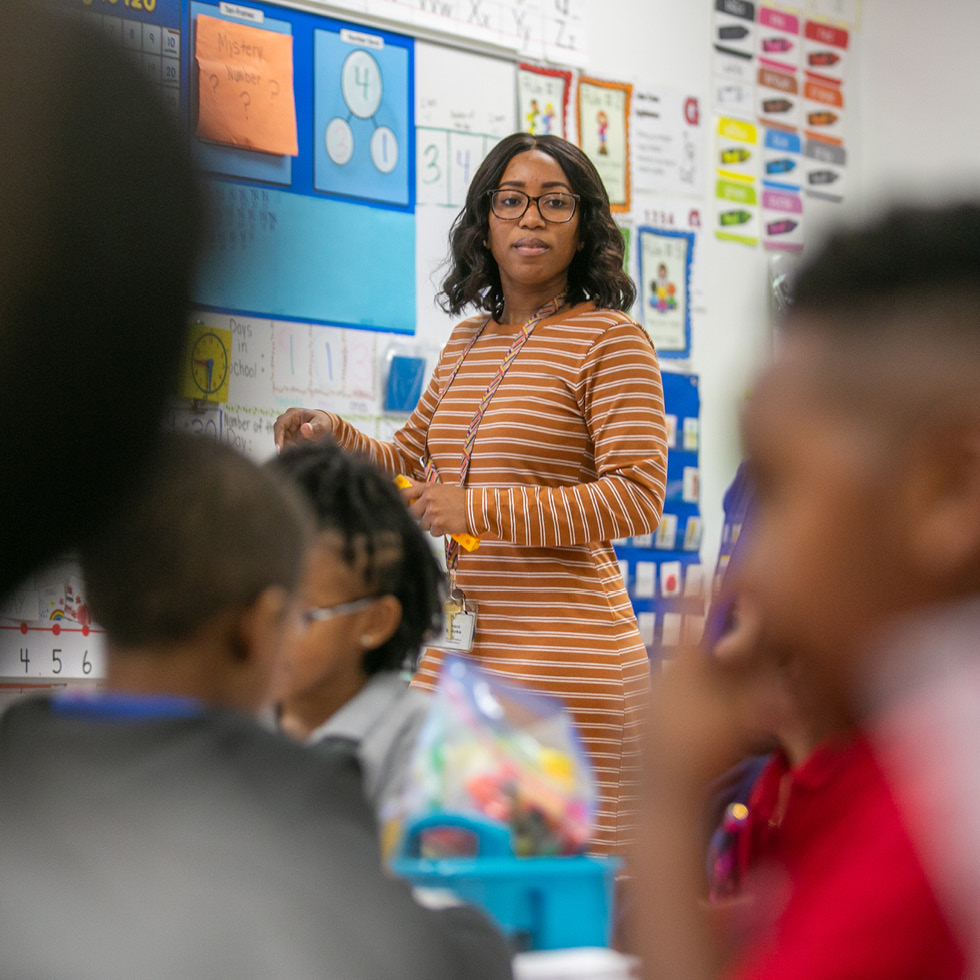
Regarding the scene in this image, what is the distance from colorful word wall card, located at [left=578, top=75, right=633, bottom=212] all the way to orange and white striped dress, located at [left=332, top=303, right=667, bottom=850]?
1.56 metres

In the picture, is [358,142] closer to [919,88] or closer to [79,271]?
[919,88]

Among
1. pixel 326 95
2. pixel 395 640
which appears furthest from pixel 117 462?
pixel 326 95

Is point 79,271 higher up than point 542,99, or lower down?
lower down

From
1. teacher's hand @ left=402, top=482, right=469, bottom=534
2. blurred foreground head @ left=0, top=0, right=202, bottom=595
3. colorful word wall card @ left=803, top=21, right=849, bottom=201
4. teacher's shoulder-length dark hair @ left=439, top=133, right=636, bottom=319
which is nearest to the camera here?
blurred foreground head @ left=0, top=0, right=202, bottom=595

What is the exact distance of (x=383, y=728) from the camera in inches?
48.7

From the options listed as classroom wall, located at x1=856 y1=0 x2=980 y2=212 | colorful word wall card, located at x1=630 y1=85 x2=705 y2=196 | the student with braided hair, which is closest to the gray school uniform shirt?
the student with braided hair

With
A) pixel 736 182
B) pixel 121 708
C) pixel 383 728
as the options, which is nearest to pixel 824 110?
pixel 736 182

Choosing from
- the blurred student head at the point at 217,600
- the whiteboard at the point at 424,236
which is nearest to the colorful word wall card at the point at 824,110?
the whiteboard at the point at 424,236

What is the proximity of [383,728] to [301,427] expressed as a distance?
71cm

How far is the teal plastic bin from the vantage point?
83 cm

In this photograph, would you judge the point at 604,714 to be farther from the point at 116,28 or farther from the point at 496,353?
the point at 116,28

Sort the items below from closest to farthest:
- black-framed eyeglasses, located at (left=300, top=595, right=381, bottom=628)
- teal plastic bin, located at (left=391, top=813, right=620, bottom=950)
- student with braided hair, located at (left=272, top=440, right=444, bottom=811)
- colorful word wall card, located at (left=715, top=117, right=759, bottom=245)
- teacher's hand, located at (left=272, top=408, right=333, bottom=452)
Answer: teal plastic bin, located at (left=391, top=813, right=620, bottom=950) < student with braided hair, located at (left=272, top=440, right=444, bottom=811) < black-framed eyeglasses, located at (left=300, top=595, right=381, bottom=628) < teacher's hand, located at (left=272, top=408, right=333, bottom=452) < colorful word wall card, located at (left=715, top=117, right=759, bottom=245)

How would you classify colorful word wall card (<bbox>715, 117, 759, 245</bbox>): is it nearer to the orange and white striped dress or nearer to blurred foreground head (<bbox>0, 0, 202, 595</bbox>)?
the orange and white striped dress

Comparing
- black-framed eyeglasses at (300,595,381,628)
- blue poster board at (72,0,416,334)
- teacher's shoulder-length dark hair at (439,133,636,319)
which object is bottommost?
black-framed eyeglasses at (300,595,381,628)
